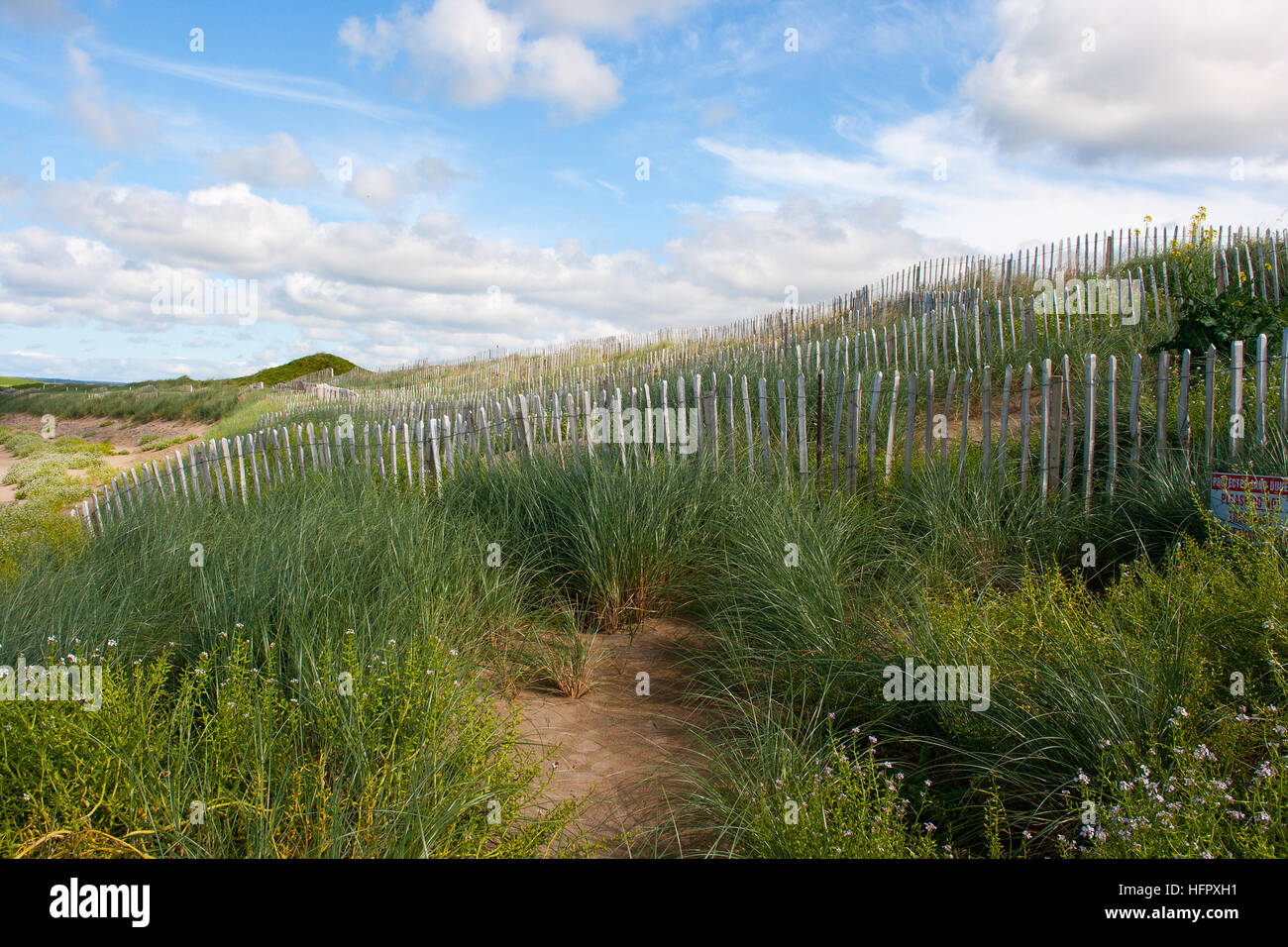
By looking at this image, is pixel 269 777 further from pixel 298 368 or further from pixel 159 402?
pixel 298 368

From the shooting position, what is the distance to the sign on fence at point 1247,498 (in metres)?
4.04

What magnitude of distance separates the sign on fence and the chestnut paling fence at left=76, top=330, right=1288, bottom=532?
0.72 m

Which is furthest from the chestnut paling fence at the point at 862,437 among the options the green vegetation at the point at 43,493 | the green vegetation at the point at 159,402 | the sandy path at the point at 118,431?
the sandy path at the point at 118,431

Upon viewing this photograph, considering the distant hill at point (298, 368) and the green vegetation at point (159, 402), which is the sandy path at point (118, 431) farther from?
the distant hill at point (298, 368)

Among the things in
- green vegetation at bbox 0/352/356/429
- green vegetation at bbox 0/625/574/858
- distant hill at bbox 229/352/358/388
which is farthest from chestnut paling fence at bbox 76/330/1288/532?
distant hill at bbox 229/352/358/388

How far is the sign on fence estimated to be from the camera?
404 centimetres

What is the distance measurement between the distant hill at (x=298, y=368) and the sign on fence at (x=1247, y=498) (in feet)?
137

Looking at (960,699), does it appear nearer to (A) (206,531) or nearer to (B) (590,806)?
(B) (590,806)

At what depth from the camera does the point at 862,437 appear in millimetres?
7535

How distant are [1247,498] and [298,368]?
47139 millimetres

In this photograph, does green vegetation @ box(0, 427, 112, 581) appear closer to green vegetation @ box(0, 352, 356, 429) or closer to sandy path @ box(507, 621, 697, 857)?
green vegetation @ box(0, 352, 356, 429)

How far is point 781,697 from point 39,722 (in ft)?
9.60

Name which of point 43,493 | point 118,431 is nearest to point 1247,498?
point 43,493
